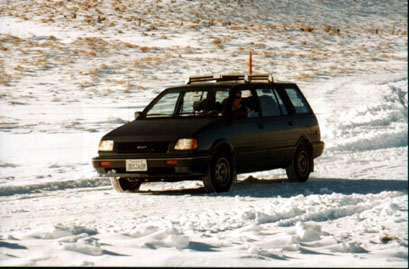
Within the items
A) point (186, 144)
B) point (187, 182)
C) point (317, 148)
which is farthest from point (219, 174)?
point (317, 148)

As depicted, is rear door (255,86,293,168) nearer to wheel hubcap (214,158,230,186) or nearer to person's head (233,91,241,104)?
person's head (233,91,241,104)

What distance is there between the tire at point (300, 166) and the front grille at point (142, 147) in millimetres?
2559

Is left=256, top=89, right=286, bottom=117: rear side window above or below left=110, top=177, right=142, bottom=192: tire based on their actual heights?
above

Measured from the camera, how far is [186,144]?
10844 mm

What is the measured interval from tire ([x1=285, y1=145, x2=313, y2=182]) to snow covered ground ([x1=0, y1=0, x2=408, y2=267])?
0.67ft

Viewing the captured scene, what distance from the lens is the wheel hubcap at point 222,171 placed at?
36.8 feet

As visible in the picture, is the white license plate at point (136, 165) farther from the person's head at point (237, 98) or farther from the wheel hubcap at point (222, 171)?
the person's head at point (237, 98)

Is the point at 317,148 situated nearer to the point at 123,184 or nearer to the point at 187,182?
the point at 187,182

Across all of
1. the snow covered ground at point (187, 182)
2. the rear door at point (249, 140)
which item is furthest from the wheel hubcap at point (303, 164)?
the rear door at point (249, 140)

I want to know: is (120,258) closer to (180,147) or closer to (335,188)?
(180,147)

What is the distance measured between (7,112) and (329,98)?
35.2 ft

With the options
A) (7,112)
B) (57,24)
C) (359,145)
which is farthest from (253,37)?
(359,145)

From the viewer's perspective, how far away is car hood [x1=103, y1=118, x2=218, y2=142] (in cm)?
1095

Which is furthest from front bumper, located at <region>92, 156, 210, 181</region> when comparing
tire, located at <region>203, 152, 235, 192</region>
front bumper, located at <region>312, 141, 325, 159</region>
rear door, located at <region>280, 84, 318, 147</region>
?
front bumper, located at <region>312, 141, 325, 159</region>
